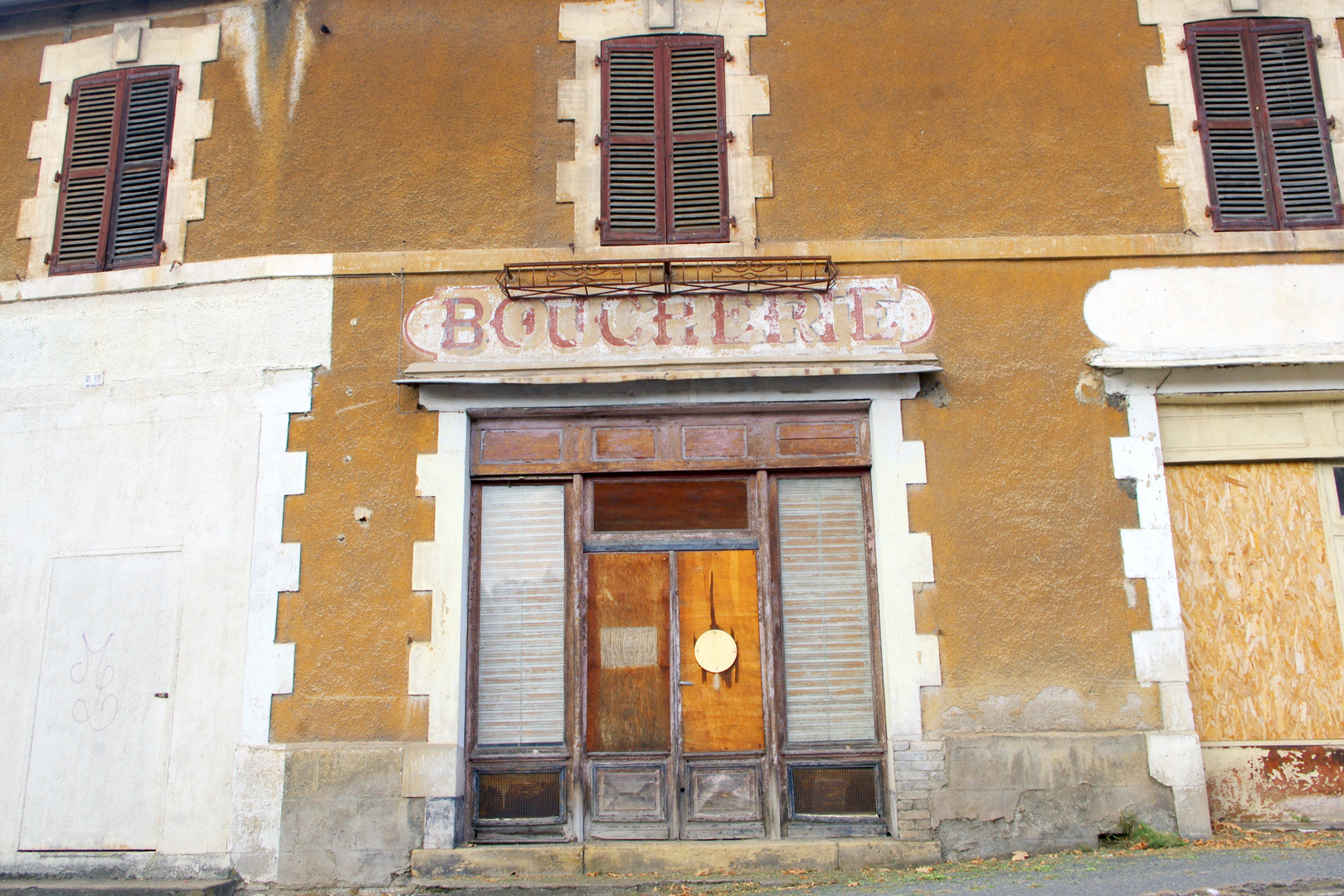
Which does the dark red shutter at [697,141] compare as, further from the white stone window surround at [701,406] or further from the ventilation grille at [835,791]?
the ventilation grille at [835,791]

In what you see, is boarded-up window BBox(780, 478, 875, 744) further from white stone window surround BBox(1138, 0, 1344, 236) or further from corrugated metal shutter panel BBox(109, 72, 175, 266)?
corrugated metal shutter panel BBox(109, 72, 175, 266)

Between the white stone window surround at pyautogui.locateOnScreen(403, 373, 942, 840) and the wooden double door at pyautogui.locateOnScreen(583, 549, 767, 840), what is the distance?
792 mm

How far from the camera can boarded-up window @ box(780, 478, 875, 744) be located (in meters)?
6.27

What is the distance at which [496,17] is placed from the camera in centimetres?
725

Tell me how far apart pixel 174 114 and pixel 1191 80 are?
23.4 feet

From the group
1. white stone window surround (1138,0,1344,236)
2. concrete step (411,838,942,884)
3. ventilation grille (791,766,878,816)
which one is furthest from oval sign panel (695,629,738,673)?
white stone window surround (1138,0,1344,236)

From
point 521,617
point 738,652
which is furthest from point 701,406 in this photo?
point 521,617

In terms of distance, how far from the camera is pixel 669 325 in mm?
6641

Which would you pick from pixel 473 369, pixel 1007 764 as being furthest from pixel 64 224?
pixel 1007 764

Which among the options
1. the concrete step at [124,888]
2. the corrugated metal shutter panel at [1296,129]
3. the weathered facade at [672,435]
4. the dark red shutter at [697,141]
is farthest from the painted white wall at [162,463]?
the corrugated metal shutter panel at [1296,129]

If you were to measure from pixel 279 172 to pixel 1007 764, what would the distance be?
6068 millimetres

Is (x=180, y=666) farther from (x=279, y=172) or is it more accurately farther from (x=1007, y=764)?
(x=1007, y=764)

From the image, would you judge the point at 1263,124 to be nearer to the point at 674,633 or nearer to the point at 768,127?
the point at 768,127

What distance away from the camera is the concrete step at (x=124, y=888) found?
227 inches
